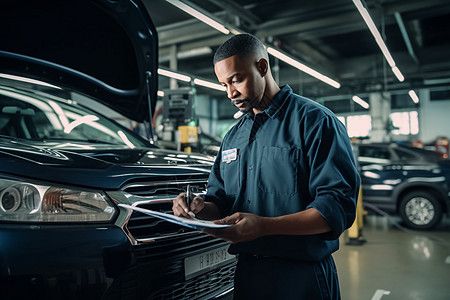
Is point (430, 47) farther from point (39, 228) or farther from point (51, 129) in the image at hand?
point (39, 228)

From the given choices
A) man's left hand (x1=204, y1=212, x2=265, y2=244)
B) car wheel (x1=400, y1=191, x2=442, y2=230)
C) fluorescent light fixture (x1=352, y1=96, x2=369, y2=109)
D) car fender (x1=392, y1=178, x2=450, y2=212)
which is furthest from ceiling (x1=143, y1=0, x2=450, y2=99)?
man's left hand (x1=204, y1=212, x2=265, y2=244)

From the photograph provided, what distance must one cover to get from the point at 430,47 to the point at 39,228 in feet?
46.1

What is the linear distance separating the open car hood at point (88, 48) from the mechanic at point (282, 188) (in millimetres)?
1294

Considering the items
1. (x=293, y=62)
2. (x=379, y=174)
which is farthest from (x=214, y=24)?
(x=379, y=174)

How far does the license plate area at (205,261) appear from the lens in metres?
1.54

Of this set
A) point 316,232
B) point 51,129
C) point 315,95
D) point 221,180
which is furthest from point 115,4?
point 315,95

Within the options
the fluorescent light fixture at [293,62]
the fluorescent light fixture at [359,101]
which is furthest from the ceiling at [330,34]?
the fluorescent light fixture at [359,101]

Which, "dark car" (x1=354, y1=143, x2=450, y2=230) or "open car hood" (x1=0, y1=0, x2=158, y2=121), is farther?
"dark car" (x1=354, y1=143, x2=450, y2=230)

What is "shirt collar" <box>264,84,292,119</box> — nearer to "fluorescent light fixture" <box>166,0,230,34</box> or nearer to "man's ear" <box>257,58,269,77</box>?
"man's ear" <box>257,58,269,77</box>

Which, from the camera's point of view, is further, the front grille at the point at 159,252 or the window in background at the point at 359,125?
the window in background at the point at 359,125

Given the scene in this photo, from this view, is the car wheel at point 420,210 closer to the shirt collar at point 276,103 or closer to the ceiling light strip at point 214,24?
the ceiling light strip at point 214,24

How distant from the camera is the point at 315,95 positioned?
17.5m

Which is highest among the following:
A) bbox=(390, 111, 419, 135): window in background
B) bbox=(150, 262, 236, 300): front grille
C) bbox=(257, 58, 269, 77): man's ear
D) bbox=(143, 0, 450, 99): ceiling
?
bbox=(143, 0, 450, 99): ceiling

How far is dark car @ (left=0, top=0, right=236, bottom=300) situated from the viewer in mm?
1177
